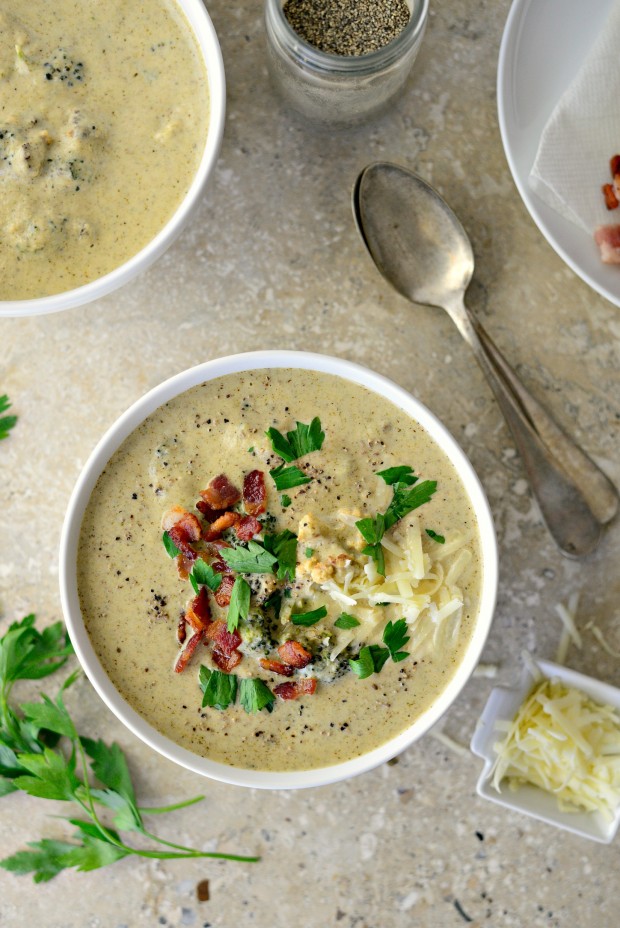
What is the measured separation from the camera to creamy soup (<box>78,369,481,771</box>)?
5.95 feet

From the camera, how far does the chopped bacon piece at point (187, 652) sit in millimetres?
1836

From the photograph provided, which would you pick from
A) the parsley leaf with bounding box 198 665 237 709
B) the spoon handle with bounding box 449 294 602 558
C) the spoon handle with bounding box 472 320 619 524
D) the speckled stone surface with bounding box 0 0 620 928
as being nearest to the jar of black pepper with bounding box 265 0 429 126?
the speckled stone surface with bounding box 0 0 620 928

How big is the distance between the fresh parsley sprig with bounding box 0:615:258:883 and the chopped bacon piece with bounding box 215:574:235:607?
1.83ft

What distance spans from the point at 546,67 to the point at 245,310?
910 millimetres

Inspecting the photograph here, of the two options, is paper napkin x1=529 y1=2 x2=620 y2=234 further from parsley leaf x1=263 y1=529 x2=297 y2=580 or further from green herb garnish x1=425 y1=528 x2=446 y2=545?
parsley leaf x1=263 y1=529 x2=297 y2=580

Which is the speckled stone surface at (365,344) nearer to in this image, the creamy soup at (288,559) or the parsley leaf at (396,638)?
the creamy soup at (288,559)

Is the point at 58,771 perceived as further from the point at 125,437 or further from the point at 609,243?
the point at 609,243

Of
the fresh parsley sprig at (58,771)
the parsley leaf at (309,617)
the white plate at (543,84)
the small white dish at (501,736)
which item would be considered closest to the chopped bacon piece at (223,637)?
the parsley leaf at (309,617)

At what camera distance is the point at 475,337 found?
6.73ft

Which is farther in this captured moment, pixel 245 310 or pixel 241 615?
pixel 245 310

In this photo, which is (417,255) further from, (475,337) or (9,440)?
(9,440)

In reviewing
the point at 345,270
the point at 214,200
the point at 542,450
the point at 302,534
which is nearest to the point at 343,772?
the point at 302,534

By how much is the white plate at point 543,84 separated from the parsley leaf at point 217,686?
121cm

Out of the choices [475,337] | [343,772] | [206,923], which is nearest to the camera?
[343,772]
